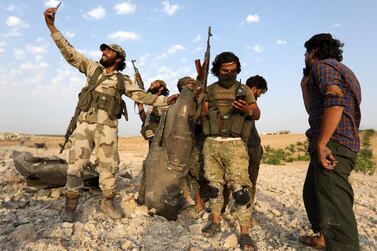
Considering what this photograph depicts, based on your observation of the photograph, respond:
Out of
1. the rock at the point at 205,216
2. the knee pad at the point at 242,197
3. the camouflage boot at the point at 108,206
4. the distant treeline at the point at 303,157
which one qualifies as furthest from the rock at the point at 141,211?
the distant treeline at the point at 303,157

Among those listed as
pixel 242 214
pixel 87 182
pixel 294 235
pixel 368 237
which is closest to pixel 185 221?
pixel 242 214

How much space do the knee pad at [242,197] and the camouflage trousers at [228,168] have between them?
5 cm

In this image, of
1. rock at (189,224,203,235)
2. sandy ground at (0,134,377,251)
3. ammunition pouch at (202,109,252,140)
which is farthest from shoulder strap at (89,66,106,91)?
rock at (189,224,203,235)

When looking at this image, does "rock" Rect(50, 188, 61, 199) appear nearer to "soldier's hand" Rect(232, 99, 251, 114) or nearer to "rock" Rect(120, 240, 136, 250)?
"rock" Rect(120, 240, 136, 250)

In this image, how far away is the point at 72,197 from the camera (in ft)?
13.5

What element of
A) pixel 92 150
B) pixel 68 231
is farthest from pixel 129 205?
pixel 68 231

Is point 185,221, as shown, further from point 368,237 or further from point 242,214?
point 368,237

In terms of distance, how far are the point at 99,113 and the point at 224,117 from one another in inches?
63.9

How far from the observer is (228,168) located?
384 centimetres

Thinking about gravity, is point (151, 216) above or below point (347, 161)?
below

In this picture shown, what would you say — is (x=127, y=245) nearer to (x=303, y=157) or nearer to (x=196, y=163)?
(x=196, y=163)

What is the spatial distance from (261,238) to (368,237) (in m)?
1.34

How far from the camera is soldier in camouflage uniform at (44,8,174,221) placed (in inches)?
163

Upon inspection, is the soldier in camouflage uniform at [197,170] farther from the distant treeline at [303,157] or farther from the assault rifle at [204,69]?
the distant treeline at [303,157]
